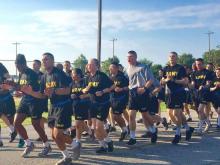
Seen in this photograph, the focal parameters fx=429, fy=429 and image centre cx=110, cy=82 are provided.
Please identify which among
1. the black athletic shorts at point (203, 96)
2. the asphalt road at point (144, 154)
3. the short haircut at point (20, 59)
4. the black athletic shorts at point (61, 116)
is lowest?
the asphalt road at point (144, 154)

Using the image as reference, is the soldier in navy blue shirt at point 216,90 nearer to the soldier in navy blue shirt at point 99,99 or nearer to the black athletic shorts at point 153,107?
the black athletic shorts at point 153,107

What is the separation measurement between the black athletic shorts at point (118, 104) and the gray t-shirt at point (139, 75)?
62 centimetres

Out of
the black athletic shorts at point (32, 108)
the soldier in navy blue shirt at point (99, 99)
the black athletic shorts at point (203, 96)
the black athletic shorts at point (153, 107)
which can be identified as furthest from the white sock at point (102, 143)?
the black athletic shorts at point (203, 96)

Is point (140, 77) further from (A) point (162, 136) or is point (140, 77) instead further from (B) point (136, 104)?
(A) point (162, 136)

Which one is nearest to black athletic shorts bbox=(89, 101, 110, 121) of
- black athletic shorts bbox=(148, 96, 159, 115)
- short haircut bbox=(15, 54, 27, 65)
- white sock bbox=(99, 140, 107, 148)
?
white sock bbox=(99, 140, 107, 148)

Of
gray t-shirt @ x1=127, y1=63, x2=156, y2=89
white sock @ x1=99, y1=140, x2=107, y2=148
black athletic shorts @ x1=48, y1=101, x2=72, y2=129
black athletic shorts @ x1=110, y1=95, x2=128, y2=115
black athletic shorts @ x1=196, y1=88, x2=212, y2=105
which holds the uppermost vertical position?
gray t-shirt @ x1=127, y1=63, x2=156, y2=89

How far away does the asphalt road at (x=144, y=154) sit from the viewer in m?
8.23

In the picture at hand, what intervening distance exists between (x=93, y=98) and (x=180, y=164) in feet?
7.74

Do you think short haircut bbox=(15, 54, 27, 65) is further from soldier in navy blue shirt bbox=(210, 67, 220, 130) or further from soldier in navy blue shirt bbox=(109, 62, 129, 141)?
soldier in navy blue shirt bbox=(210, 67, 220, 130)

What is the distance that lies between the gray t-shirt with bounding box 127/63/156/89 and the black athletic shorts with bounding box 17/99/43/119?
2.30 metres

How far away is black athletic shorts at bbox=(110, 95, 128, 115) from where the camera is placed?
34.8ft

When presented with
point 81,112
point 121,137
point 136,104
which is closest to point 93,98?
point 81,112

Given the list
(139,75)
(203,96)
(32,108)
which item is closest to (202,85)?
(203,96)

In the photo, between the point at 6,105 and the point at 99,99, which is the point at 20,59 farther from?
the point at 6,105
